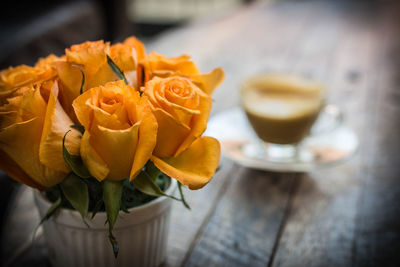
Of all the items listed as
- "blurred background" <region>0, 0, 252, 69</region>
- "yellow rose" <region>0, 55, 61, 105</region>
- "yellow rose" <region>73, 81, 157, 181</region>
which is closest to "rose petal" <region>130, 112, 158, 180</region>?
"yellow rose" <region>73, 81, 157, 181</region>

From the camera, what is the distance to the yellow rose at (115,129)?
0.33 meters

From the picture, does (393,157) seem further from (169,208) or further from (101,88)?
(101,88)

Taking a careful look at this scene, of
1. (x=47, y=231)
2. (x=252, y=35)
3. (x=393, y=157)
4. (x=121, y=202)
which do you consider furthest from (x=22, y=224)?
(x=252, y=35)

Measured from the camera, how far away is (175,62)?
16.0 inches

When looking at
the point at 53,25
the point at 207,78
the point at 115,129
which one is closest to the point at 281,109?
the point at 207,78

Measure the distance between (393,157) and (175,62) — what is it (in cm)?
45

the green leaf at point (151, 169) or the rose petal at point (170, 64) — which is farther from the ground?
the rose petal at point (170, 64)

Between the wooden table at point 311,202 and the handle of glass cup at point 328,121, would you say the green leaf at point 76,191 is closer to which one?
the wooden table at point 311,202

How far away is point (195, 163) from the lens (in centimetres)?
37

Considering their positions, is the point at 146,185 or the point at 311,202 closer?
the point at 146,185

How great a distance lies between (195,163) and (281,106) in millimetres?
341

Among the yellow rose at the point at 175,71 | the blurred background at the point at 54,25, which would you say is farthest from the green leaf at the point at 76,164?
the blurred background at the point at 54,25

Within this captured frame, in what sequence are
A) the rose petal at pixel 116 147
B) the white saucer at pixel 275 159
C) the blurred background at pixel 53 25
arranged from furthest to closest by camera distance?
1. the blurred background at pixel 53 25
2. the white saucer at pixel 275 159
3. the rose petal at pixel 116 147

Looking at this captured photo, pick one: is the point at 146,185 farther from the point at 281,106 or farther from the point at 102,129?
the point at 281,106
